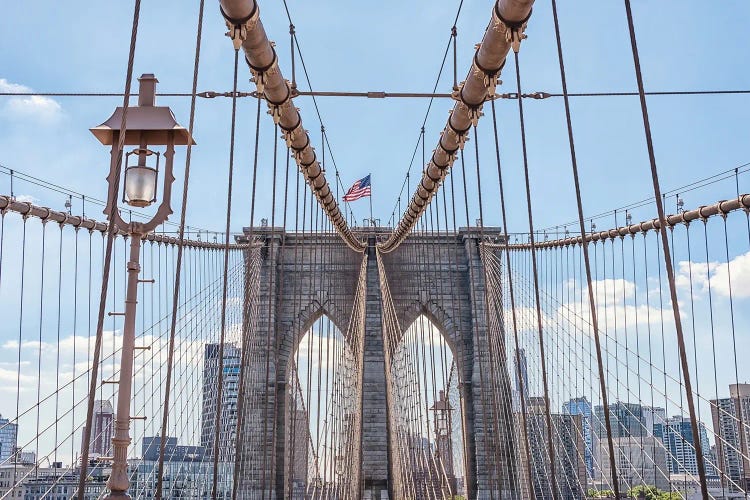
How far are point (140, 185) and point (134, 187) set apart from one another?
0.03 m

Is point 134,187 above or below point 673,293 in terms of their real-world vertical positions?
above

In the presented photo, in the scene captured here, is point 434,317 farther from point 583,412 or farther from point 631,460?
point 631,460

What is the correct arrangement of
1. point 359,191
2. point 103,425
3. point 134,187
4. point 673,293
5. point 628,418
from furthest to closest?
1. point 359,191
2. point 628,418
3. point 103,425
4. point 134,187
5. point 673,293

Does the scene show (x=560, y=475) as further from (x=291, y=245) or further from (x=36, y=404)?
(x=36, y=404)

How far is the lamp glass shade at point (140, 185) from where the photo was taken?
3674mm

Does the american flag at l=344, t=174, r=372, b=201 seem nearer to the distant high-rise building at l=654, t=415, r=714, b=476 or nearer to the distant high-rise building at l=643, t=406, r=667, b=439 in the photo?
the distant high-rise building at l=643, t=406, r=667, b=439

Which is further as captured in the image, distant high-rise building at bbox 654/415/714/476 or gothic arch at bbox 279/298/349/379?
gothic arch at bbox 279/298/349/379

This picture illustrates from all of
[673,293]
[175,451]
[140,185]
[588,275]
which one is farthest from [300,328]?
[673,293]

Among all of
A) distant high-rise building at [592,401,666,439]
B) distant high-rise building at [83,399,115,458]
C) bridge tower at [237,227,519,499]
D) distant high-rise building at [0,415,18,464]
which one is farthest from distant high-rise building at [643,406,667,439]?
distant high-rise building at [0,415,18,464]

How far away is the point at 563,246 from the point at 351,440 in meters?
6.40

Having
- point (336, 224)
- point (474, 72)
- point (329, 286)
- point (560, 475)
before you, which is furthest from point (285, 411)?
point (474, 72)

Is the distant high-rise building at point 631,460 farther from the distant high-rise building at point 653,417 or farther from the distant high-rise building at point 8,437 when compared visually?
the distant high-rise building at point 8,437

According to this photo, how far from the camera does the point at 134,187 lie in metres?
3.68

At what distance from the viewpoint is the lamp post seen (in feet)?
11.3
